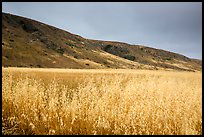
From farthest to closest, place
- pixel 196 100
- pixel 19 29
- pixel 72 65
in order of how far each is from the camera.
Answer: pixel 19 29 → pixel 72 65 → pixel 196 100

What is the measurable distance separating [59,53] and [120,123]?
62.5m

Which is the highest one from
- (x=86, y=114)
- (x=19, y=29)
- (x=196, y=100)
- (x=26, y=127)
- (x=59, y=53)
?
(x=19, y=29)

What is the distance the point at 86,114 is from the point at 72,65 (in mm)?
54716

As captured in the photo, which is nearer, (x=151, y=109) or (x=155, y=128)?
(x=155, y=128)

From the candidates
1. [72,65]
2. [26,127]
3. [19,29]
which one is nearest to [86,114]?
[26,127]

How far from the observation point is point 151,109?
5738 mm

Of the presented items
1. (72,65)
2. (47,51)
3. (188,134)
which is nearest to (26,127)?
(188,134)

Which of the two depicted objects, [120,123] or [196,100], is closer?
[120,123]

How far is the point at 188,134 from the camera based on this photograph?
430 cm

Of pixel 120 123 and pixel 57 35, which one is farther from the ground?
pixel 57 35

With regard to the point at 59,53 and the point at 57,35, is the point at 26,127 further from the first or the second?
the point at 57,35

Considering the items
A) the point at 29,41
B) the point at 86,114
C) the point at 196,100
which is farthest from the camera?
the point at 29,41

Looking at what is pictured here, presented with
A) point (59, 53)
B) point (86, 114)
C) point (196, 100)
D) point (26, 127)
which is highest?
point (59, 53)

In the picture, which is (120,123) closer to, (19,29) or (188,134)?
(188,134)
